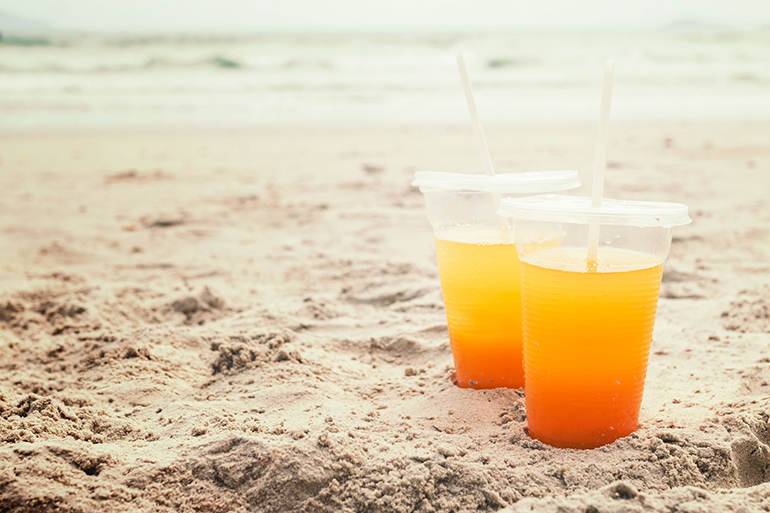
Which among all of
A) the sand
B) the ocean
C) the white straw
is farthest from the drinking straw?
the ocean

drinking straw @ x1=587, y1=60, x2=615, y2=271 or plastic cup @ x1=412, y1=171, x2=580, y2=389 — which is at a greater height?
drinking straw @ x1=587, y1=60, x2=615, y2=271

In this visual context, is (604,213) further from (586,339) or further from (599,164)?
(586,339)

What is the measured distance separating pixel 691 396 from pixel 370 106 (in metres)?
9.25

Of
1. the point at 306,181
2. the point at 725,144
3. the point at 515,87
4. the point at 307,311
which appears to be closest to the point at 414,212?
the point at 306,181

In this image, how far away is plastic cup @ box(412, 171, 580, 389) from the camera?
1651 mm

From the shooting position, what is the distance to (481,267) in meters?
1.67

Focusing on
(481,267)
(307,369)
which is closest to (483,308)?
(481,267)

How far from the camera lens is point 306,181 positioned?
16.6 ft

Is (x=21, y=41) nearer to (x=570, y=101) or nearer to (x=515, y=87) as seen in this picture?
(x=515, y=87)

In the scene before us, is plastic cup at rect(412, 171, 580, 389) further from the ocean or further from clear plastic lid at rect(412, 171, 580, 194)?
the ocean

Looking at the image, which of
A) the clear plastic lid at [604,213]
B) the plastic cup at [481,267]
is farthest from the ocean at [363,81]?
the clear plastic lid at [604,213]

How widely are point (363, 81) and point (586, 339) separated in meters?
13.0

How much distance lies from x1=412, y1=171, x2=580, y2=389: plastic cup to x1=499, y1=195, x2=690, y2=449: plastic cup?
A: 6.5 inches

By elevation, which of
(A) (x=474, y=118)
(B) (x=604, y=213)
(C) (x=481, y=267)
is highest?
(A) (x=474, y=118)
